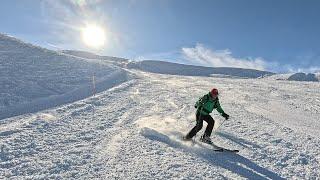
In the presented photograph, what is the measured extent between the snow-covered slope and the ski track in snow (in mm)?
2166

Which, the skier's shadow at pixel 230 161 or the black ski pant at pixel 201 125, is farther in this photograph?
the black ski pant at pixel 201 125

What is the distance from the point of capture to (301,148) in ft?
47.1

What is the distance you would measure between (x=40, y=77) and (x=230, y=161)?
70.6ft

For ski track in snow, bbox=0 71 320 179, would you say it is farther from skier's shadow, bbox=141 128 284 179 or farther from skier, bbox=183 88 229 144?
skier, bbox=183 88 229 144

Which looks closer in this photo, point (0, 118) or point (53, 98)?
point (0, 118)

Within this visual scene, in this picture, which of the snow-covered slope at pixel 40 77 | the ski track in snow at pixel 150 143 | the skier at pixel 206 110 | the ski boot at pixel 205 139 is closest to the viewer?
the ski track in snow at pixel 150 143

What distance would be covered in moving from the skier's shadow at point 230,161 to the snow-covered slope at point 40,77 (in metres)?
8.16

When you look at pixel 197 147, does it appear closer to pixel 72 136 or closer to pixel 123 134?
pixel 123 134

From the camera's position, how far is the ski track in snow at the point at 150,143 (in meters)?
11.7

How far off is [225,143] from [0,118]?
909cm

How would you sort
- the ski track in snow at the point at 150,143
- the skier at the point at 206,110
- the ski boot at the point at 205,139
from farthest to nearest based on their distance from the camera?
the skier at the point at 206,110 < the ski boot at the point at 205,139 < the ski track in snow at the point at 150,143

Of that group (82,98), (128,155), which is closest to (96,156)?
(128,155)

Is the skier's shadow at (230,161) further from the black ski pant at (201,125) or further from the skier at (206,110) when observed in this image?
the skier at (206,110)

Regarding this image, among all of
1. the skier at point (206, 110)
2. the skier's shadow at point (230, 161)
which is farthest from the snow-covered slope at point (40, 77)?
the skier at point (206, 110)
